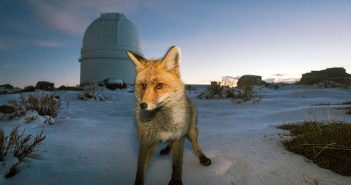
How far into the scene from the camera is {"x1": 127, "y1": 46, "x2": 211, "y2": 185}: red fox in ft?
9.88

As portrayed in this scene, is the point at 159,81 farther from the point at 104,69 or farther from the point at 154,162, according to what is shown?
the point at 104,69

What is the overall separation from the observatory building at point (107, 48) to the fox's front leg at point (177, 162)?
25.4 m

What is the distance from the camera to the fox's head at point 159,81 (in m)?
2.94

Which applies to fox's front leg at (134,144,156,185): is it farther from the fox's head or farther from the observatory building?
the observatory building

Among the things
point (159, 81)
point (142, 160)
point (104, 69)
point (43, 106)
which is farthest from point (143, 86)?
point (104, 69)

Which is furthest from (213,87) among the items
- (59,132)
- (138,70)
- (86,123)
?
(138,70)

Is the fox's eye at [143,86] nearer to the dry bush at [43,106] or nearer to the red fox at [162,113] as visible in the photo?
the red fox at [162,113]

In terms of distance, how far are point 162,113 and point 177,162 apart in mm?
578

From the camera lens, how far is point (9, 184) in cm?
323

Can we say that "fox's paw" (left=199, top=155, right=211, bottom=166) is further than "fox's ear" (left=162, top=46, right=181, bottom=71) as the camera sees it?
Yes

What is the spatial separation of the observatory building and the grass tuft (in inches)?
986

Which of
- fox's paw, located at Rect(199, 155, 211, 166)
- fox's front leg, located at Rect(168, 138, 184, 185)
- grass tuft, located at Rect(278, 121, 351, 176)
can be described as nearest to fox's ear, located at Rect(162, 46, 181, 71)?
fox's front leg, located at Rect(168, 138, 184, 185)

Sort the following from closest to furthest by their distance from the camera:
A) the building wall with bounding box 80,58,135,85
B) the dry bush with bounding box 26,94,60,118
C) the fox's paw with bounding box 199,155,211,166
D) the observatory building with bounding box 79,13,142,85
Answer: the fox's paw with bounding box 199,155,211,166 < the dry bush with bounding box 26,94,60,118 < the observatory building with bounding box 79,13,142,85 < the building wall with bounding box 80,58,135,85

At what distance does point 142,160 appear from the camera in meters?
3.02
